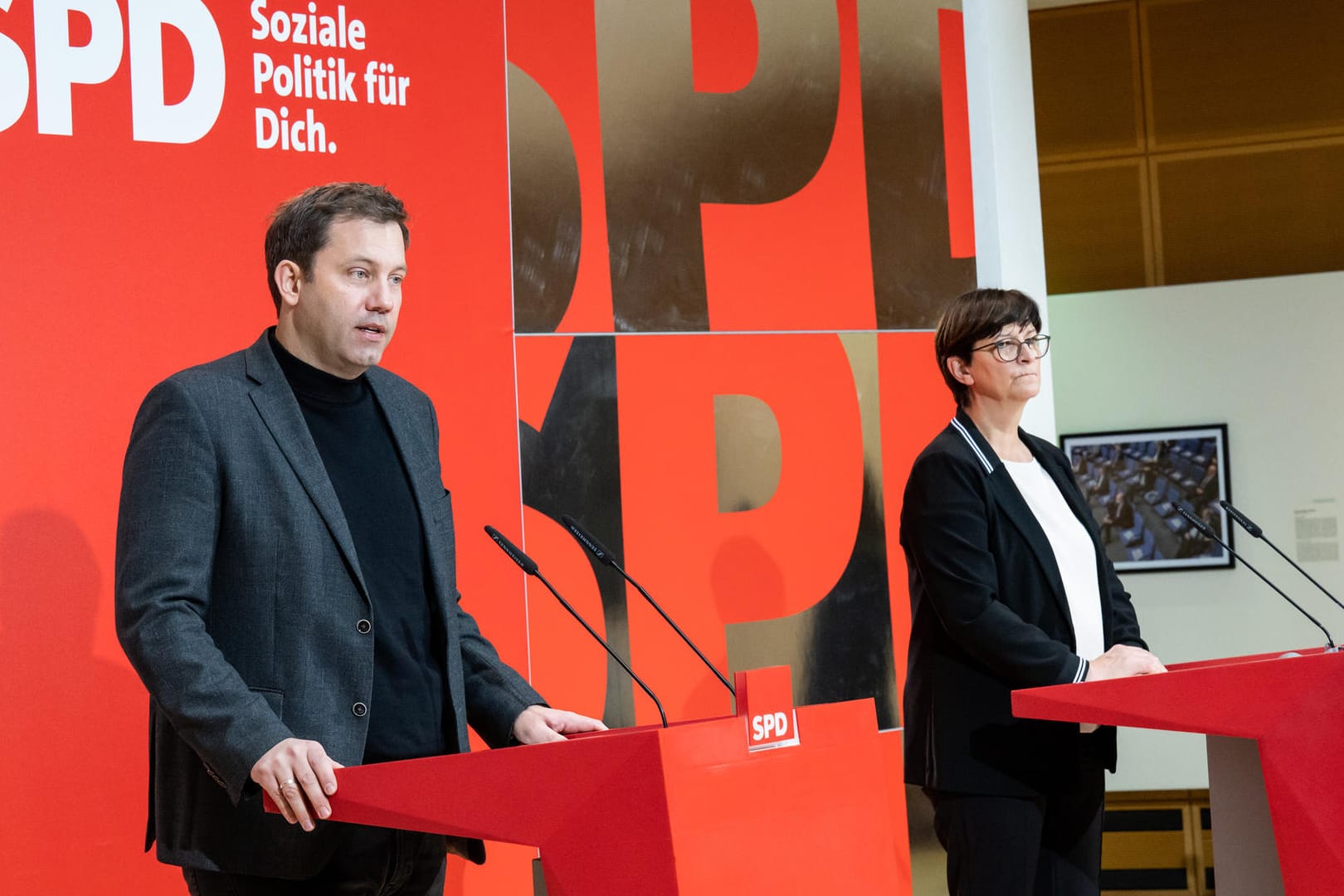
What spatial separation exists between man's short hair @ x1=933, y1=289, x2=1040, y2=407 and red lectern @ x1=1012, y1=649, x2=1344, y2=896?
764 millimetres

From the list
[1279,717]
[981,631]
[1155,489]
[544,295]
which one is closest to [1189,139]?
[1155,489]

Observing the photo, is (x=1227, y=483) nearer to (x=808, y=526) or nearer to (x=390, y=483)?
(x=808, y=526)

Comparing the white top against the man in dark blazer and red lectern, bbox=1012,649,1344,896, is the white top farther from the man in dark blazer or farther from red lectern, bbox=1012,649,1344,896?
the man in dark blazer

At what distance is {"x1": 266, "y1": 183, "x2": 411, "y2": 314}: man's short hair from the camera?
6.15 feet

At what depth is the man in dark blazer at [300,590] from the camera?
1619 mm

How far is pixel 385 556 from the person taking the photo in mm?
1852

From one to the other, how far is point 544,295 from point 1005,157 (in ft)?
5.46

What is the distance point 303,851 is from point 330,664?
23 centimetres

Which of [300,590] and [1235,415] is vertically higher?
[1235,415]

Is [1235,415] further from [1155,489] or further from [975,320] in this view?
[975,320]

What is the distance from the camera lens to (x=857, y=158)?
157 inches

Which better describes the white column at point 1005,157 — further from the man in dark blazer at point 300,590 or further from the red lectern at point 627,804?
the red lectern at point 627,804

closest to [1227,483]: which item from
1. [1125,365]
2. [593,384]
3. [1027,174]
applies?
[1125,365]

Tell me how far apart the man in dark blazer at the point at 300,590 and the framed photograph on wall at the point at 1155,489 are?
423 cm
